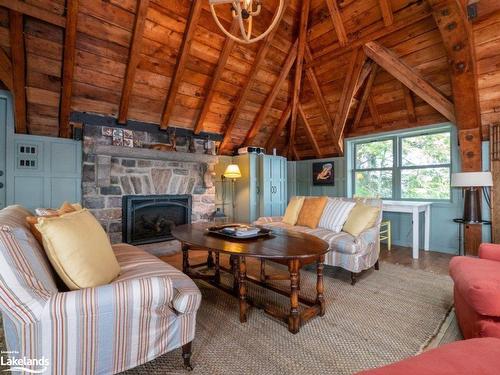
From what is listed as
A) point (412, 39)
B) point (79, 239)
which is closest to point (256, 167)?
point (412, 39)

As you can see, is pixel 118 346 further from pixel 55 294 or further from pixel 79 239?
pixel 79 239

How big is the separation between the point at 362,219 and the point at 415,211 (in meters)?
1.34

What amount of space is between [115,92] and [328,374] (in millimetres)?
3956

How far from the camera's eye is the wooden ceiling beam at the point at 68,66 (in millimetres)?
2621

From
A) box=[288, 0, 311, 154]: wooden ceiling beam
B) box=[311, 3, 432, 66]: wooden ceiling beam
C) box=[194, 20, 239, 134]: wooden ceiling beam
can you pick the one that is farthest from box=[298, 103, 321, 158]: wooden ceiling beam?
box=[194, 20, 239, 134]: wooden ceiling beam

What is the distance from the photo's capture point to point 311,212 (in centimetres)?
343

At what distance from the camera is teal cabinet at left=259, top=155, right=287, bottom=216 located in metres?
5.11

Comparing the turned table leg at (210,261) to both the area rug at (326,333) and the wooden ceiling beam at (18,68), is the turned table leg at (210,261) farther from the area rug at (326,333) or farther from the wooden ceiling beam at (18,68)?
the wooden ceiling beam at (18,68)

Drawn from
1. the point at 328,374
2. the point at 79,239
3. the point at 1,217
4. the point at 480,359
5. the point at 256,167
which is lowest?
the point at 328,374

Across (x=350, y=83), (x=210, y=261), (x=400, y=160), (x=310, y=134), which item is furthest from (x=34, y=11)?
(x=400, y=160)

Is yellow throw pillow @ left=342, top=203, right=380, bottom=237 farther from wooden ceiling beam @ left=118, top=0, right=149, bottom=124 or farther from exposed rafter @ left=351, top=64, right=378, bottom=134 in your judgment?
wooden ceiling beam @ left=118, top=0, right=149, bottom=124

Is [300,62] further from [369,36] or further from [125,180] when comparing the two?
[125,180]

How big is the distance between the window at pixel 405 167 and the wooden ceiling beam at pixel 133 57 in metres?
4.32

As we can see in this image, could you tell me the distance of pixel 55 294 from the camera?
114 centimetres
